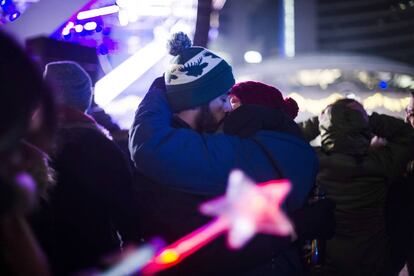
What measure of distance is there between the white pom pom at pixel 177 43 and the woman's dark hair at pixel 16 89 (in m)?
1.00

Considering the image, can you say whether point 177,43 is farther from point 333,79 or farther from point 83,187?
point 333,79

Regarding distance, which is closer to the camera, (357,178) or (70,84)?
(70,84)

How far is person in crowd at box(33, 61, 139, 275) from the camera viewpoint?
1.74 metres

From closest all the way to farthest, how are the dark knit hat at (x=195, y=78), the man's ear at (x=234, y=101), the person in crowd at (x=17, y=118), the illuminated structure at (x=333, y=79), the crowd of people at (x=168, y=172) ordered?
the person in crowd at (x=17, y=118) < the crowd of people at (x=168, y=172) < the dark knit hat at (x=195, y=78) < the man's ear at (x=234, y=101) < the illuminated structure at (x=333, y=79)

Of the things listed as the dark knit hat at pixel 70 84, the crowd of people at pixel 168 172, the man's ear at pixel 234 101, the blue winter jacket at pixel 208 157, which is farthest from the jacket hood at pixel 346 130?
the dark knit hat at pixel 70 84

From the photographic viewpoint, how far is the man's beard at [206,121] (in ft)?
5.80

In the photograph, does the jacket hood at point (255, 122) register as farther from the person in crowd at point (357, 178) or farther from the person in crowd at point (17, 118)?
the person in crowd at point (357, 178)

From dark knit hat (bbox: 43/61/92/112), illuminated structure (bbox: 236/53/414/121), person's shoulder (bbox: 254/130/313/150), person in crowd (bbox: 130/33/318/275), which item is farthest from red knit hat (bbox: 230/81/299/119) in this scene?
illuminated structure (bbox: 236/53/414/121)

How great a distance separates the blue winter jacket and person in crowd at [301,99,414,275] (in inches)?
48.4

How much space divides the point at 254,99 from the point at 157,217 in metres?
0.69

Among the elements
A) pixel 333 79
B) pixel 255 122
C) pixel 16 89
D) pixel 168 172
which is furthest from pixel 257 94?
pixel 333 79

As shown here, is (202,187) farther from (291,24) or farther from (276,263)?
(291,24)

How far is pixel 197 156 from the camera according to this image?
5.01ft

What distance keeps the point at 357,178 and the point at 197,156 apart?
1.68 meters
